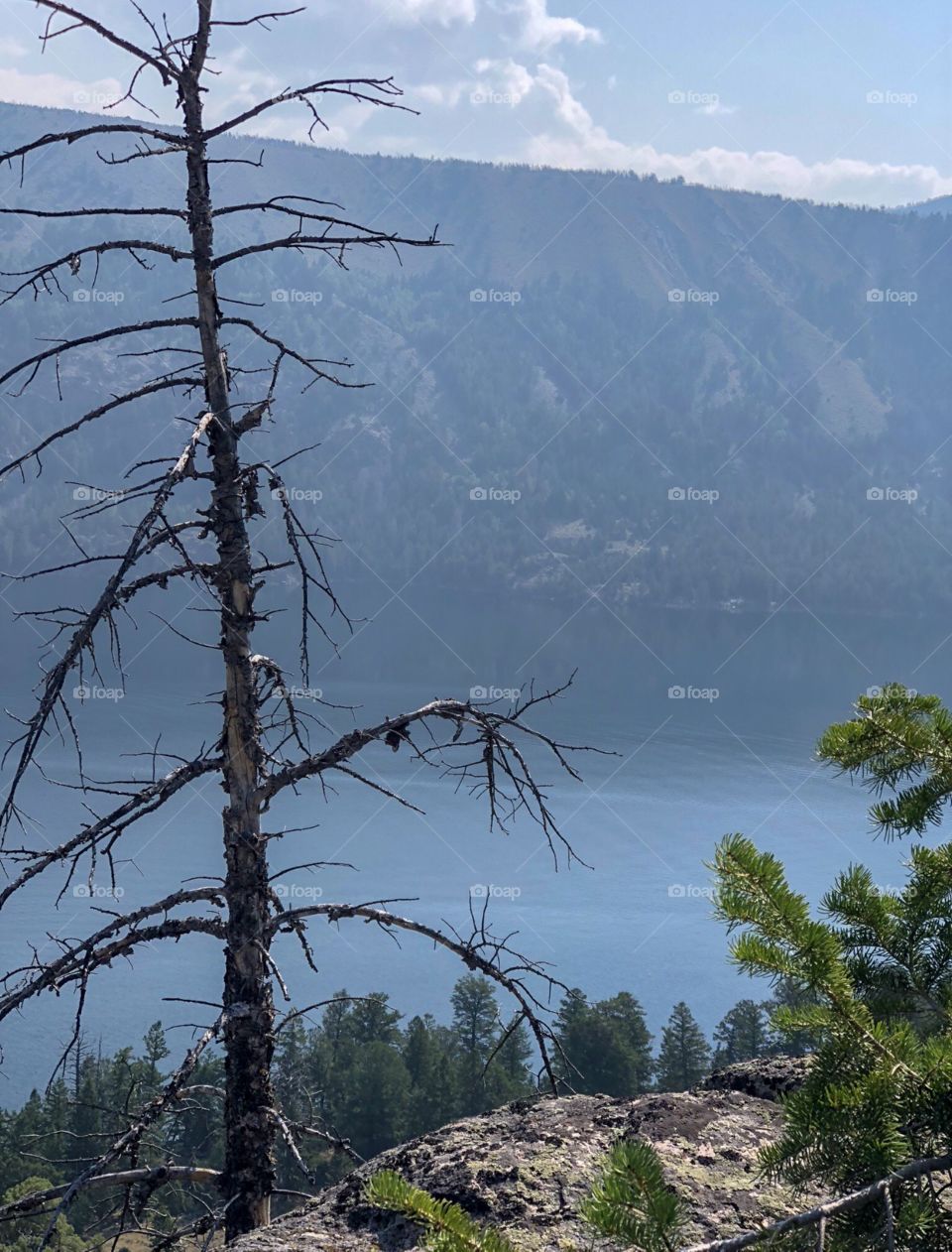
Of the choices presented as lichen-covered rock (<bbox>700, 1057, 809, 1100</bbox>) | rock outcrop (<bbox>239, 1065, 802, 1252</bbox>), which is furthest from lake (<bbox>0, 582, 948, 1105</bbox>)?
rock outcrop (<bbox>239, 1065, 802, 1252</bbox>)

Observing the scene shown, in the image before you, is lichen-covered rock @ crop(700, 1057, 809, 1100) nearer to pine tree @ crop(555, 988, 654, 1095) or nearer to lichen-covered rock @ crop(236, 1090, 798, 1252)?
lichen-covered rock @ crop(236, 1090, 798, 1252)

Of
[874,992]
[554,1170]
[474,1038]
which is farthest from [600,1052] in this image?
[874,992]

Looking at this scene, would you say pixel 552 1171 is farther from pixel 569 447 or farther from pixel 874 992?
pixel 569 447

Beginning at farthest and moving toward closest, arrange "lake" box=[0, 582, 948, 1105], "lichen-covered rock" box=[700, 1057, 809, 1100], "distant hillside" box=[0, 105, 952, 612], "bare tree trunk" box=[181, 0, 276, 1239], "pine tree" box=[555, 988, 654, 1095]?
"distant hillside" box=[0, 105, 952, 612] < "lake" box=[0, 582, 948, 1105] < "pine tree" box=[555, 988, 654, 1095] < "bare tree trunk" box=[181, 0, 276, 1239] < "lichen-covered rock" box=[700, 1057, 809, 1100]

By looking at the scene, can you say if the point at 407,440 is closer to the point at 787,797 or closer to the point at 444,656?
the point at 444,656

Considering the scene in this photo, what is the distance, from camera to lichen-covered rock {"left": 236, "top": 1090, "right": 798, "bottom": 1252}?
270cm

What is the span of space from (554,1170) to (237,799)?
2089mm

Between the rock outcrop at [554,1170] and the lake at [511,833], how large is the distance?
57.6 inches

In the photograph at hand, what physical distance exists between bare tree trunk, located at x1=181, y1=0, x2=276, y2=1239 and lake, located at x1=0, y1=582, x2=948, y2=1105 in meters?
0.35

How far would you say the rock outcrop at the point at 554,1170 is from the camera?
270 centimetres

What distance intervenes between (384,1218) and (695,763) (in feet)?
192

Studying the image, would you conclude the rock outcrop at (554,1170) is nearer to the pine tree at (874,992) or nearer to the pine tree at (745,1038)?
the pine tree at (874,992)

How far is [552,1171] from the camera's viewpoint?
2926mm

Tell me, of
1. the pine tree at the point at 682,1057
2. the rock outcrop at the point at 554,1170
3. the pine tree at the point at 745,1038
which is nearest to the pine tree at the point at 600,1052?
the pine tree at the point at 682,1057
